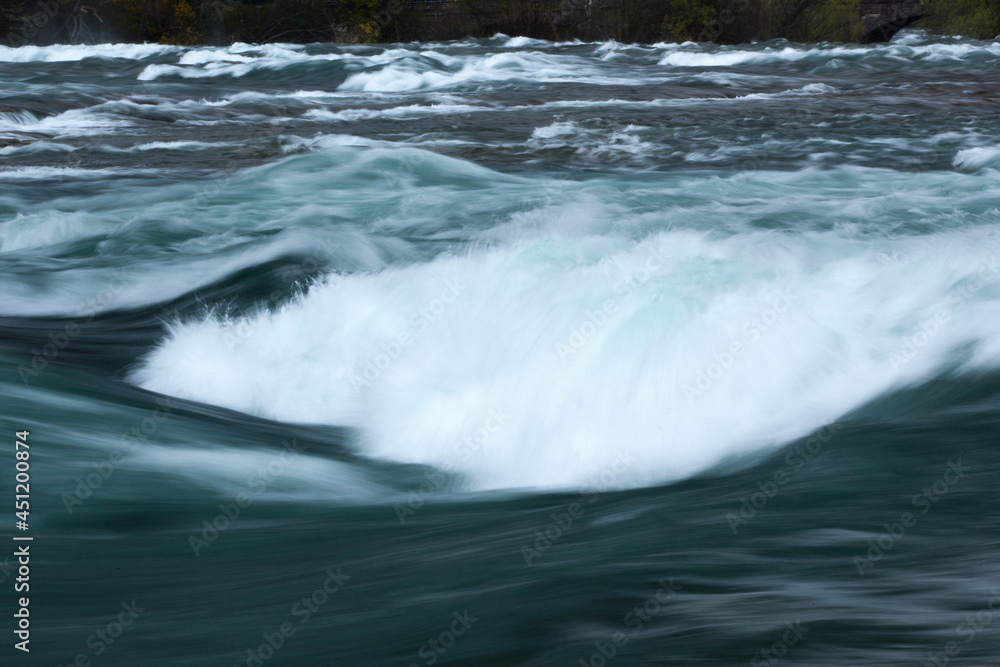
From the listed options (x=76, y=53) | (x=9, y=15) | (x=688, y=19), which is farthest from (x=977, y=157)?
(x=9, y=15)

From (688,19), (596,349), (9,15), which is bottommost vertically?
(596,349)

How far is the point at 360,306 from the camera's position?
175 inches

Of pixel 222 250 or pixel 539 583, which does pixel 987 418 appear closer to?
pixel 539 583

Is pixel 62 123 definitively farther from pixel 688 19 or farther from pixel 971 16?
pixel 971 16

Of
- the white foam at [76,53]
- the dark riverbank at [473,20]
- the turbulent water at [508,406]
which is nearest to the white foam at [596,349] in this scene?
the turbulent water at [508,406]

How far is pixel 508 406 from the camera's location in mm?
3711

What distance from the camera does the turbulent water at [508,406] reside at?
2.21m

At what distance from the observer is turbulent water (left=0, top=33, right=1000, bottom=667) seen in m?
2.21

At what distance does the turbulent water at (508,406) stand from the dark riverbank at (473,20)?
24.2 metres

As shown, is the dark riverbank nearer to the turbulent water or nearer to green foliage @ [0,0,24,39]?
green foliage @ [0,0,24,39]

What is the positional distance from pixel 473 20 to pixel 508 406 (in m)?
30.0

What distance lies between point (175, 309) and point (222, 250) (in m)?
0.74

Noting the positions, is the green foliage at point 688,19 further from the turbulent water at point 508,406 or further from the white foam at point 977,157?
the white foam at point 977,157

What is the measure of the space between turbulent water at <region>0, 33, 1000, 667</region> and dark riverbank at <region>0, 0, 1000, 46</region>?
24.2 meters
